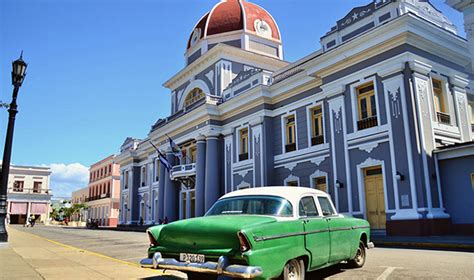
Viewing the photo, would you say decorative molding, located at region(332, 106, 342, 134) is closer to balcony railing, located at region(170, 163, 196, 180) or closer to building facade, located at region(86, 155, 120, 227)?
balcony railing, located at region(170, 163, 196, 180)

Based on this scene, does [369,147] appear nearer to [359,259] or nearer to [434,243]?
[434,243]

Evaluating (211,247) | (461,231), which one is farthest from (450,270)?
(461,231)

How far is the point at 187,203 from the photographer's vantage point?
1160 inches

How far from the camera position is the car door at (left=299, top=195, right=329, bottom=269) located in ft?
18.5

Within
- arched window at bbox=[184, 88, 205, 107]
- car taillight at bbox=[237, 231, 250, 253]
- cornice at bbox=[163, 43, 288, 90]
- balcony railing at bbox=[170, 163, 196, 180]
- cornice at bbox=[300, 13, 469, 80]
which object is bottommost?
car taillight at bbox=[237, 231, 250, 253]

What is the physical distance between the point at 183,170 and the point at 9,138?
1695 centimetres

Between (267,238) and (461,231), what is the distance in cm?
1184

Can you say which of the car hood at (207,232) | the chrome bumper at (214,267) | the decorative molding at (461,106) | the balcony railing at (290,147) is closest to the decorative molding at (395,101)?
the decorative molding at (461,106)

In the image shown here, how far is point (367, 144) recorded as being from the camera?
1628 centimetres

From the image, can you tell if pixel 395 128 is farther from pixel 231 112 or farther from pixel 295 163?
pixel 231 112

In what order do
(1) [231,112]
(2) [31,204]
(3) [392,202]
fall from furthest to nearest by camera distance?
(2) [31,204], (1) [231,112], (3) [392,202]

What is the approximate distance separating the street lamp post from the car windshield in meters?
8.47

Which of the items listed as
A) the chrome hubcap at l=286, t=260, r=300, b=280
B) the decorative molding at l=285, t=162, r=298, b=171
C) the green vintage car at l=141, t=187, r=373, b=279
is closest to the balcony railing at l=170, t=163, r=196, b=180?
the decorative molding at l=285, t=162, r=298, b=171

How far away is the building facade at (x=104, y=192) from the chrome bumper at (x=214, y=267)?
52695 millimetres
